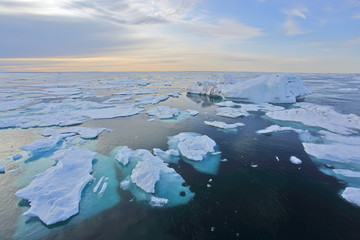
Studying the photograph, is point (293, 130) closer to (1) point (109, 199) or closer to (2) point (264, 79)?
(1) point (109, 199)

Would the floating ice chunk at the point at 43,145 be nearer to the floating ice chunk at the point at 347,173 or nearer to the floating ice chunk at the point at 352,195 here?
the floating ice chunk at the point at 352,195

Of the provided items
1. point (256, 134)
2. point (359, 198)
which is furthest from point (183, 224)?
point (256, 134)

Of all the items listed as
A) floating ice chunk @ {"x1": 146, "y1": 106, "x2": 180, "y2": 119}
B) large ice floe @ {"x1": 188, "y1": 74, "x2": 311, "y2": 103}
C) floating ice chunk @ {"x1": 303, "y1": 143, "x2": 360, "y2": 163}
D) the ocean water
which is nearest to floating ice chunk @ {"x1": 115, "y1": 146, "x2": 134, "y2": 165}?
the ocean water

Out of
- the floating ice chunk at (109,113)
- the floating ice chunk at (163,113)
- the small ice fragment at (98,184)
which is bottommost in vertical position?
the floating ice chunk at (109,113)

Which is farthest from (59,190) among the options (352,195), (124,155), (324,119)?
(324,119)

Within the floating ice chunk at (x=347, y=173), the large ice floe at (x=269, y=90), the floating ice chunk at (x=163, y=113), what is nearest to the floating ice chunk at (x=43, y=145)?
the floating ice chunk at (x=163, y=113)

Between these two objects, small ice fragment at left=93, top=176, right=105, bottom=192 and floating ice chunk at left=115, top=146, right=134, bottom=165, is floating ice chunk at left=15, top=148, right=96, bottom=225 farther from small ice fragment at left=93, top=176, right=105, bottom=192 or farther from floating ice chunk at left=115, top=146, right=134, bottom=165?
floating ice chunk at left=115, top=146, right=134, bottom=165

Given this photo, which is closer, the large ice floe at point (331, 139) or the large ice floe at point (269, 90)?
the large ice floe at point (331, 139)
